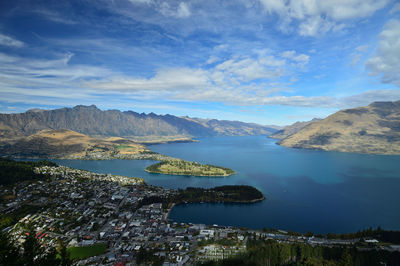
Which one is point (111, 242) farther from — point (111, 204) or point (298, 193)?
point (298, 193)

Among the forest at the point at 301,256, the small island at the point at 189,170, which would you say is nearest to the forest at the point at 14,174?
the small island at the point at 189,170

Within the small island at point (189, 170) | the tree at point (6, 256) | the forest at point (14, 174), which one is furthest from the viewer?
the small island at point (189, 170)

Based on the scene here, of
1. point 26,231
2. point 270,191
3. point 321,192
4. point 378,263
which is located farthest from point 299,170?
point 26,231

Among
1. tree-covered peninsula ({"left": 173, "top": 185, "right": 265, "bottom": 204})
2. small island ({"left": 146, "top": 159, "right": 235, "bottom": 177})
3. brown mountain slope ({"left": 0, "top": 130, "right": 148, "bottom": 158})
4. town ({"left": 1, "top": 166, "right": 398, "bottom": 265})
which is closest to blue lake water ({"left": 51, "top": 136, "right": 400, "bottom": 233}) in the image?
tree-covered peninsula ({"left": 173, "top": 185, "right": 265, "bottom": 204})

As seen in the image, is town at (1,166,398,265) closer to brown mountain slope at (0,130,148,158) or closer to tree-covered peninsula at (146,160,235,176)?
tree-covered peninsula at (146,160,235,176)

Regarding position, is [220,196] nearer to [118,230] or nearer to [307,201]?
[307,201]

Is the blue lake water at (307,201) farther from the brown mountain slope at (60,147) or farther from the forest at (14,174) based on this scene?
the brown mountain slope at (60,147)
